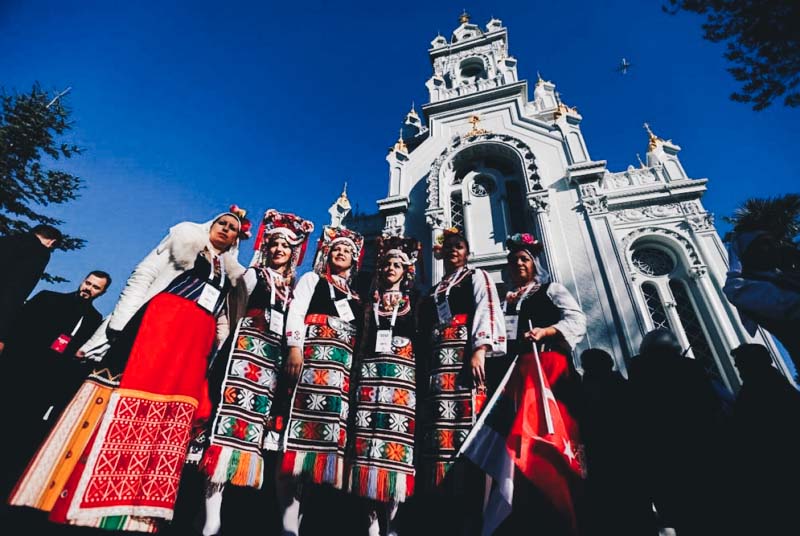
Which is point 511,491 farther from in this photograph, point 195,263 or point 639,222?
point 639,222

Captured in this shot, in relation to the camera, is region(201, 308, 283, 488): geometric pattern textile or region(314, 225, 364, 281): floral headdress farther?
region(314, 225, 364, 281): floral headdress

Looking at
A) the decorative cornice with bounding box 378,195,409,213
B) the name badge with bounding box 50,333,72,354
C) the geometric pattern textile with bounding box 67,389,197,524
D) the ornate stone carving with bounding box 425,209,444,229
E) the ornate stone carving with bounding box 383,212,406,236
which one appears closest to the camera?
the geometric pattern textile with bounding box 67,389,197,524

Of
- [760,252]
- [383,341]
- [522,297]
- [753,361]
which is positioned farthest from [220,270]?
[753,361]

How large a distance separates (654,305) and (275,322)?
9795mm

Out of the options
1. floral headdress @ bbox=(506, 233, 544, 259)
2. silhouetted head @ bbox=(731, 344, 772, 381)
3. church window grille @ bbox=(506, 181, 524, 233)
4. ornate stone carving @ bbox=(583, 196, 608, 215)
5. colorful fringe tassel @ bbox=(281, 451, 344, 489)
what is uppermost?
church window grille @ bbox=(506, 181, 524, 233)

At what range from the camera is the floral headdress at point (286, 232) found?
4.00 metres

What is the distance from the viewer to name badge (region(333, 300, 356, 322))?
3414mm

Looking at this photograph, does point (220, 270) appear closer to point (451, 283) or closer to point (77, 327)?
point (451, 283)

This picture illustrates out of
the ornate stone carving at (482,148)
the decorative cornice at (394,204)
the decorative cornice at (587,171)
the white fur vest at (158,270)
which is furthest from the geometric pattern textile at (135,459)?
the decorative cornice at (587,171)

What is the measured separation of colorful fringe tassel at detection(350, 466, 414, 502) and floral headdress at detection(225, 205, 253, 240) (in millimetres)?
2561

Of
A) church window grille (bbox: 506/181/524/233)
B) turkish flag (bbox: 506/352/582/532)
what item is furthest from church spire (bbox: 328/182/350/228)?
turkish flag (bbox: 506/352/582/532)

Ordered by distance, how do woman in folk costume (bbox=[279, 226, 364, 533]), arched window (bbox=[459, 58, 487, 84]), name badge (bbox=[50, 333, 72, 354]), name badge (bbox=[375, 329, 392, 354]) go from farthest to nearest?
arched window (bbox=[459, 58, 487, 84]), name badge (bbox=[50, 333, 72, 354]), name badge (bbox=[375, 329, 392, 354]), woman in folk costume (bbox=[279, 226, 364, 533])

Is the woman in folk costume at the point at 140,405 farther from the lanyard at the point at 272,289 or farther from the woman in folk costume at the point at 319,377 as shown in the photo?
the woman in folk costume at the point at 319,377

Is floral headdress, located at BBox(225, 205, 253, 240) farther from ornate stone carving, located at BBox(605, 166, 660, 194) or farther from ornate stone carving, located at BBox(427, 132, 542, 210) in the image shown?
ornate stone carving, located at BBox(605, 166, 660, 194)
